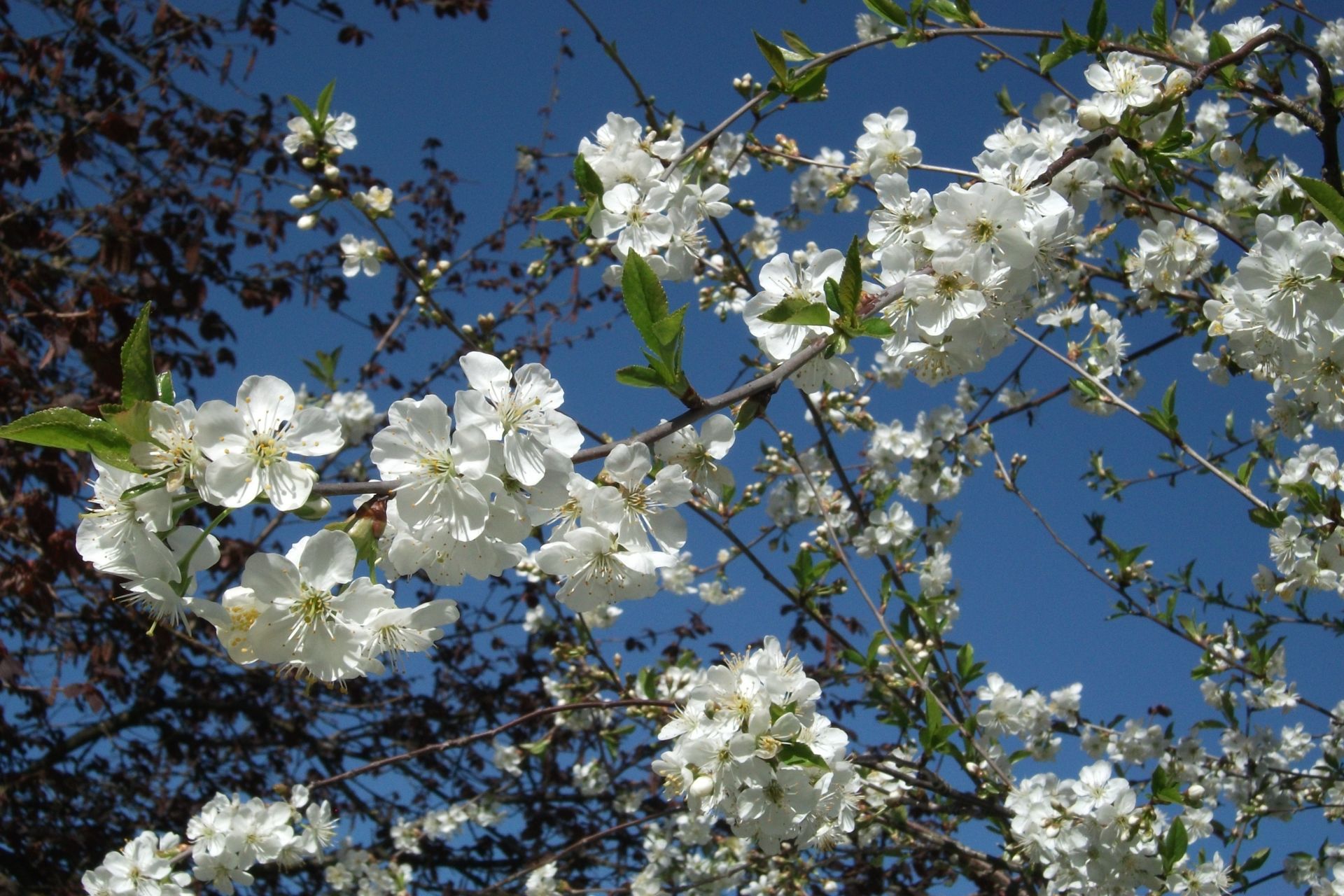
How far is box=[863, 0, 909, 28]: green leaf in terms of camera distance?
2.11 meters

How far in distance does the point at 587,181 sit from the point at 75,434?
1.13m

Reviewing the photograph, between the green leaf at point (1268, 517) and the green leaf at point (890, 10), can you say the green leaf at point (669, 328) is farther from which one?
the green leaf at point (1268, 517)

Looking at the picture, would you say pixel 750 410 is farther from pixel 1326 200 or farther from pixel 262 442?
pixel 1326 200

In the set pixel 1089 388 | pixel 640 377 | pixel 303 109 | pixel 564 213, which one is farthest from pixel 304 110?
pixel 1089 388

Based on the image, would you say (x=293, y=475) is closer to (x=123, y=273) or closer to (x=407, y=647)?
(x=407, y=647)

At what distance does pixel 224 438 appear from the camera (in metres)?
1.20

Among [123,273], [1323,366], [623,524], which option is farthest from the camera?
[123,273]

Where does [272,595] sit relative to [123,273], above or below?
below

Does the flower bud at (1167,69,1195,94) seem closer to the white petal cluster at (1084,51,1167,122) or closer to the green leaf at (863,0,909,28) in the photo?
the white petal cluster at (1084,51,1167,122)

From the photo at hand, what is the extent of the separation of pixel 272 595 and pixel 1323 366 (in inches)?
81.0

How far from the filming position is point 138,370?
112 cm

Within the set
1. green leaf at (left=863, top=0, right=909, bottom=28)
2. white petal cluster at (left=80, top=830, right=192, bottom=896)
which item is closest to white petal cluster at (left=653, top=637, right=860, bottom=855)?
green leaf at (left=863, top=0, right=909, bottom=28)

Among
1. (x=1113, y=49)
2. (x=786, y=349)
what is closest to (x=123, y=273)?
(x=786, y=349)

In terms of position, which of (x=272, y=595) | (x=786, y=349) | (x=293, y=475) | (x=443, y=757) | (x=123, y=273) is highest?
(x=123, y=273)
